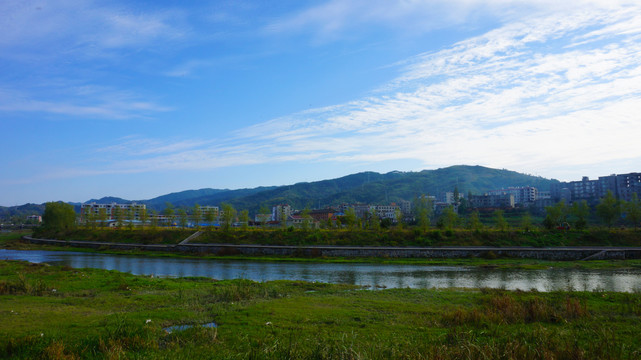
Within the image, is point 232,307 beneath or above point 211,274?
above

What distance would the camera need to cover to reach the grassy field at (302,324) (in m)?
8.31

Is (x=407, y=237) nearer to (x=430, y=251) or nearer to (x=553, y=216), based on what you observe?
(x=430, y=251)

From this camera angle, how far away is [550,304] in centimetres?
1473

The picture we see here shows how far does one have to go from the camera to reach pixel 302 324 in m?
12.8

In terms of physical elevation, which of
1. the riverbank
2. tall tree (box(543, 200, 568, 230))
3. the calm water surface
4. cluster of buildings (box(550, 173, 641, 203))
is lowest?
the riverbank

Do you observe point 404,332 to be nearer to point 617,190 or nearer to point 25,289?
point 25,289

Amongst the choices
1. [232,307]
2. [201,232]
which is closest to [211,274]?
[232,307]

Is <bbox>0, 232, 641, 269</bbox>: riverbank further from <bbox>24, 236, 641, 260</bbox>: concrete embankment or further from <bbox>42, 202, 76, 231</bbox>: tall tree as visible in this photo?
<bbox>42, 202, 76, 231</bbox>: tall tree

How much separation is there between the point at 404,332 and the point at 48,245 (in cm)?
8114

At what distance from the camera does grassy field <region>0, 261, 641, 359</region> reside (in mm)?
8312

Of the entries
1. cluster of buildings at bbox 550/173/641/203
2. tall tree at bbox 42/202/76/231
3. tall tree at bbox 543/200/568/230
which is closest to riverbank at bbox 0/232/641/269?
tall tree at bbox 543/200/568/230

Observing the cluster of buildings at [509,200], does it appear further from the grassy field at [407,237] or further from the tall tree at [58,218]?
the grassy field at [407,237]

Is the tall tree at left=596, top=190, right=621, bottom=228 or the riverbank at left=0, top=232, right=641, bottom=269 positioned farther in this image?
the tall tree at left=596, top=190, right=621, bottom=228

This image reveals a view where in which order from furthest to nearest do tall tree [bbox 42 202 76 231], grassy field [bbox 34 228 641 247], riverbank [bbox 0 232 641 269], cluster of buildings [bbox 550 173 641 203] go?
cluster of buildings [bbox 550 173 641 203]
tall tree [bbox 42 202 76 231]
grassy field [bbox 34 228 641 247]
riverbank [bbox 0 232 641 269]
